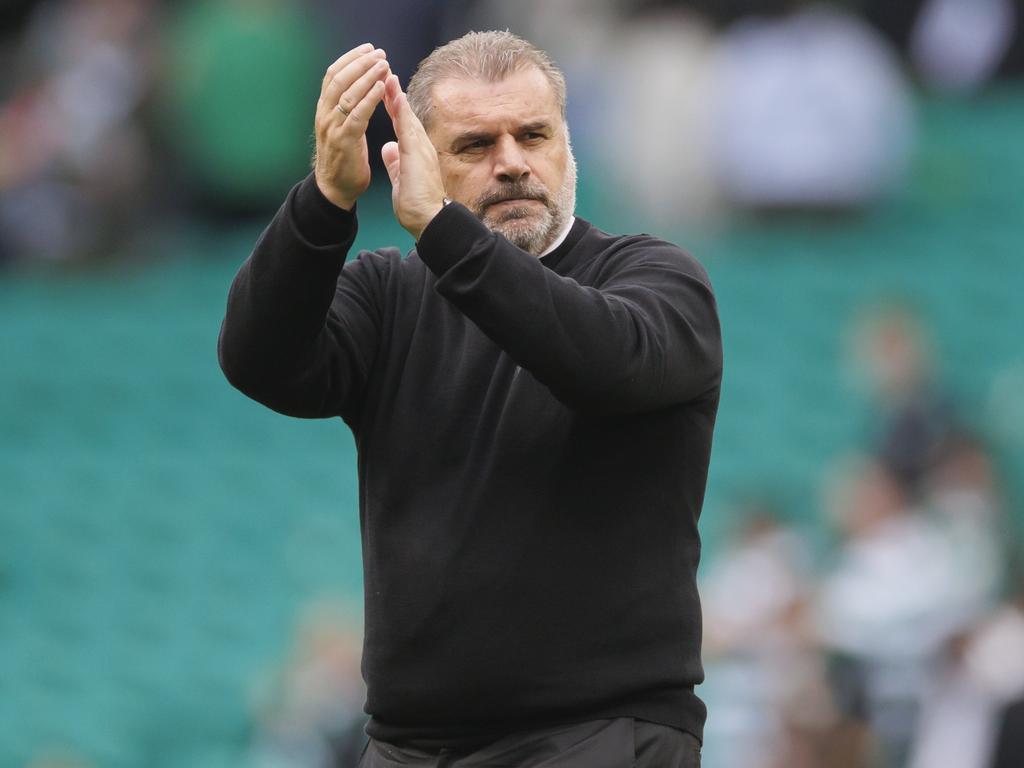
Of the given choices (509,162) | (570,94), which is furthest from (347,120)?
(570,94)

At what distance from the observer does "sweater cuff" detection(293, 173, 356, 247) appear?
2545 millimetres

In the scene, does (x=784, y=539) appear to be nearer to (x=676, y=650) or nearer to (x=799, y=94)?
(x=799, y=94)

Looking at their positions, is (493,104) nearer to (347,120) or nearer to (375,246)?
(347,120)

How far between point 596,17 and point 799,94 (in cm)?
117

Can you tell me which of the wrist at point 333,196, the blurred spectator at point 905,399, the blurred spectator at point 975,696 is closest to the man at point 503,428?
the wrist at point 333,196

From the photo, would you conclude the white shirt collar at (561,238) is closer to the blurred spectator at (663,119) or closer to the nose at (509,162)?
the nose at (509,162)

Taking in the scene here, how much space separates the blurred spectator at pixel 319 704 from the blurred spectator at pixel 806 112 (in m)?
3.11

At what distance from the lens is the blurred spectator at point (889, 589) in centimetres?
636

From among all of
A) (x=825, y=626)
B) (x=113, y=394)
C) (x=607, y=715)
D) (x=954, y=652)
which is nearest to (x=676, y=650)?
(x=607, y=715)

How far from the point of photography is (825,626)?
645 cm

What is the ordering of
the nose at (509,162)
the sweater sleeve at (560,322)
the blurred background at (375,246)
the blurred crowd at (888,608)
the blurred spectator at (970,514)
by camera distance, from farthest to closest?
the blurred background at (375,246)
the blurred spectator at (970,514)
the blurred crowd at (888,608)
the nose at (509,162)
the sweater sleeve at (560,322)

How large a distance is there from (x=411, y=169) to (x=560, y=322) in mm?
290

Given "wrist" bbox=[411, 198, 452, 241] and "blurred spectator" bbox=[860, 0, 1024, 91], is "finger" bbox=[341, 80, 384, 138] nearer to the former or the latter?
"wrist" bbox=[411, 198, 452, 241]

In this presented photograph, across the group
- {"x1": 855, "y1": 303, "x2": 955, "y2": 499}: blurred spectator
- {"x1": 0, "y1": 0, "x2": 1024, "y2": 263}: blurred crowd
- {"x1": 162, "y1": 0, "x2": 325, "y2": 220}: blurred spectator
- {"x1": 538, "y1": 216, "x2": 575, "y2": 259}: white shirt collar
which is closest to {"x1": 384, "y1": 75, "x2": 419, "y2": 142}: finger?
{"x1": 538, "y1": 216, "x2": 575, "y2": 259}: white shirt collar
